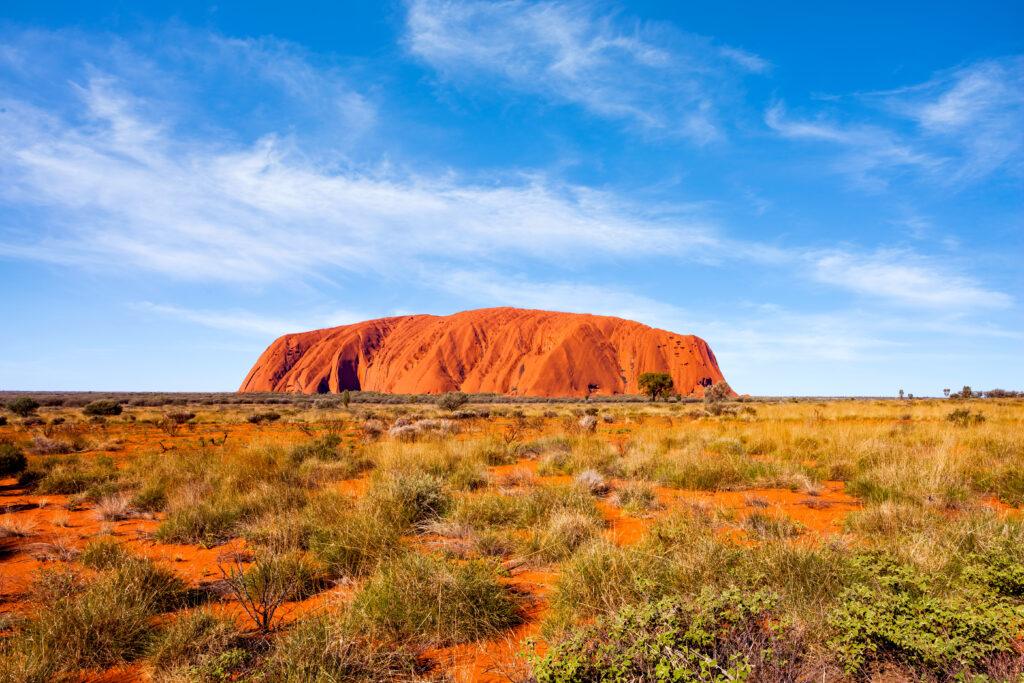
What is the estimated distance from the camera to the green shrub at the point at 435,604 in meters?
3.17

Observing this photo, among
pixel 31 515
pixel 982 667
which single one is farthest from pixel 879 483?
pixel 31 515

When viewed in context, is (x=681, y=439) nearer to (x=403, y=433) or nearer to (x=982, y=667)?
(x=403, y=433)

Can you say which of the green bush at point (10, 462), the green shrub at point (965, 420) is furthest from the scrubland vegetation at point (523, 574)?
the green shrub at point (965, 420)

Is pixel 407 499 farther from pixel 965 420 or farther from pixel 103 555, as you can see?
pixel 965 420

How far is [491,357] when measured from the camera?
102 metres

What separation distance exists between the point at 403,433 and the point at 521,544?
8134 mm

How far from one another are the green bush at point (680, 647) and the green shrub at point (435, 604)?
88 centimetres

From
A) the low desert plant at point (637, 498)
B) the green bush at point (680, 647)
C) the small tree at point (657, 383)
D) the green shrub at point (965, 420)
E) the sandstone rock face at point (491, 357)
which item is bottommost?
the low desert plant at point (637, 498)

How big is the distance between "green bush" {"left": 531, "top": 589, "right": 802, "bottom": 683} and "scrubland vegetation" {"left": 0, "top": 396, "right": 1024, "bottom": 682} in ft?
0.06

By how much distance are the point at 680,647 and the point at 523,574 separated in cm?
211

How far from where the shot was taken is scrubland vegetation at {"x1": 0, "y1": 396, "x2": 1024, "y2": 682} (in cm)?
246

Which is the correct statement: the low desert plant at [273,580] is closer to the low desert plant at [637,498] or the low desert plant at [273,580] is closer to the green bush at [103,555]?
the green bush at [103,555]

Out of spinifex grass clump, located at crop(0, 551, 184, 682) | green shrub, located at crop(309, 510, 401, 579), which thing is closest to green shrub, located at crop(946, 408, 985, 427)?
green shrub, located at crop(309, 510, 401, 579)

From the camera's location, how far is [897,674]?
91.0 inches
